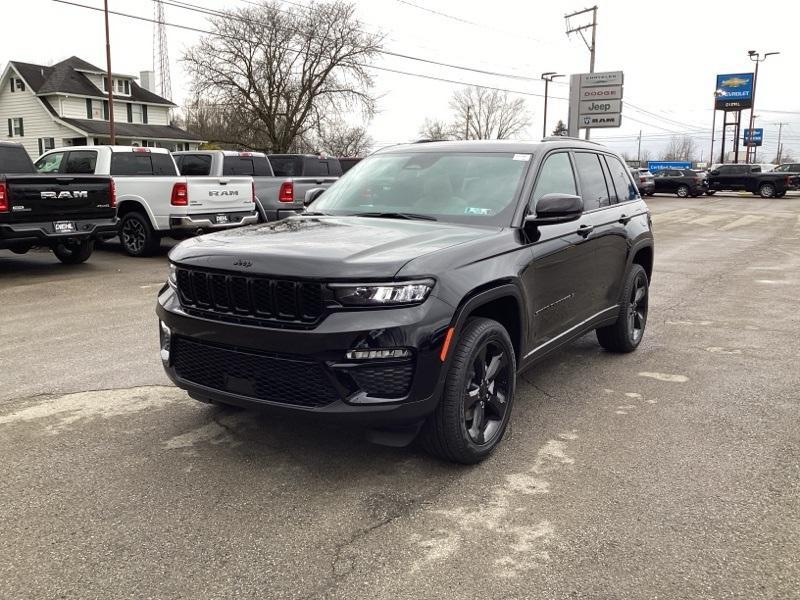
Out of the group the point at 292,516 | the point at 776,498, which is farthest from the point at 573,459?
the point at 292,516

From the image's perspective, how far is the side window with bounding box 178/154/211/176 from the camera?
14.8 metres

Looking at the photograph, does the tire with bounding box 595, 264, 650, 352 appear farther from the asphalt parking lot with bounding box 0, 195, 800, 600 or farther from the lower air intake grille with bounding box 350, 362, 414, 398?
the lower air intake grille with bounding box 350, 362, 414, 398

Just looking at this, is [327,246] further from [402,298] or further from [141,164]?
[141,164]

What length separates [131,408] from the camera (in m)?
4.72

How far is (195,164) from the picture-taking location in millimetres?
14945

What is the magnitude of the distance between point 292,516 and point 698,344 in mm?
4856

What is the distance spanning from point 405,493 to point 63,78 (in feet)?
170

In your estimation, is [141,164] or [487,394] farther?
[141,164]

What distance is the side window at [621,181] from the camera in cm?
619

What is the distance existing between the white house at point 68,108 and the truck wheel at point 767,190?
38.3 meters

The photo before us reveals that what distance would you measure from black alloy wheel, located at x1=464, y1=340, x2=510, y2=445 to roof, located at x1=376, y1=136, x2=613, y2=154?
61.8 inches

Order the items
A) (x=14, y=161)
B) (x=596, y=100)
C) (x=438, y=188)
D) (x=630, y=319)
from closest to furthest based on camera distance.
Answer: (x=438, y=188), (x=630, y=319), (x=14, y=161), (x=596, y=100)

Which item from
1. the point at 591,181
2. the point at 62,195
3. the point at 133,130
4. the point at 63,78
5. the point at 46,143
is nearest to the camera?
the point at 591,181

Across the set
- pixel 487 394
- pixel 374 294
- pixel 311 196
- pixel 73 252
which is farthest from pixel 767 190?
pixel 374 294
